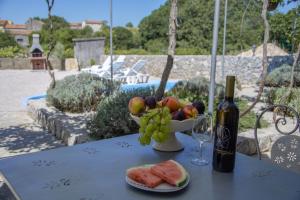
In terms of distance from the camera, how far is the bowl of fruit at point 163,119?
1291mm

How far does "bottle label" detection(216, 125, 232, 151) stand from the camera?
1130 millimetres

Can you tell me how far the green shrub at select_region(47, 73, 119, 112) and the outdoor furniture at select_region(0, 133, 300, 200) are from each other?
321cm

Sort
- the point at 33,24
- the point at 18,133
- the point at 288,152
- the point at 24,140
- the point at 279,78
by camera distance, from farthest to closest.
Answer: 1. the point at 33,24
2. the point at 279,78
3. the point at 18,133
4. the point at 24,140
5. the point at 288,152

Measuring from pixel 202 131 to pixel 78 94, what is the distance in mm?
3618

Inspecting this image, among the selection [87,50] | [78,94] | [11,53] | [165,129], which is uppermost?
[87,50]

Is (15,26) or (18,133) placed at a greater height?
(15,26)

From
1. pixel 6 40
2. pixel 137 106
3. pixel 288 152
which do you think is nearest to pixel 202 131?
pixel 137 106

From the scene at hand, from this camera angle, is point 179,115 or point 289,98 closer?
point 179,115

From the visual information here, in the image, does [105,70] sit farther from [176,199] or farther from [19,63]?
[176,199]

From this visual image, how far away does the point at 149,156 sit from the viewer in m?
1.39

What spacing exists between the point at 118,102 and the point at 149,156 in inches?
78.1

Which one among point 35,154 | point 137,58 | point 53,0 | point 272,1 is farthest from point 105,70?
point 35,154

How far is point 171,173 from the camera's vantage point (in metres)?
1.08

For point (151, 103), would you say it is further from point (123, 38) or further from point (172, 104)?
point (123, 38)
